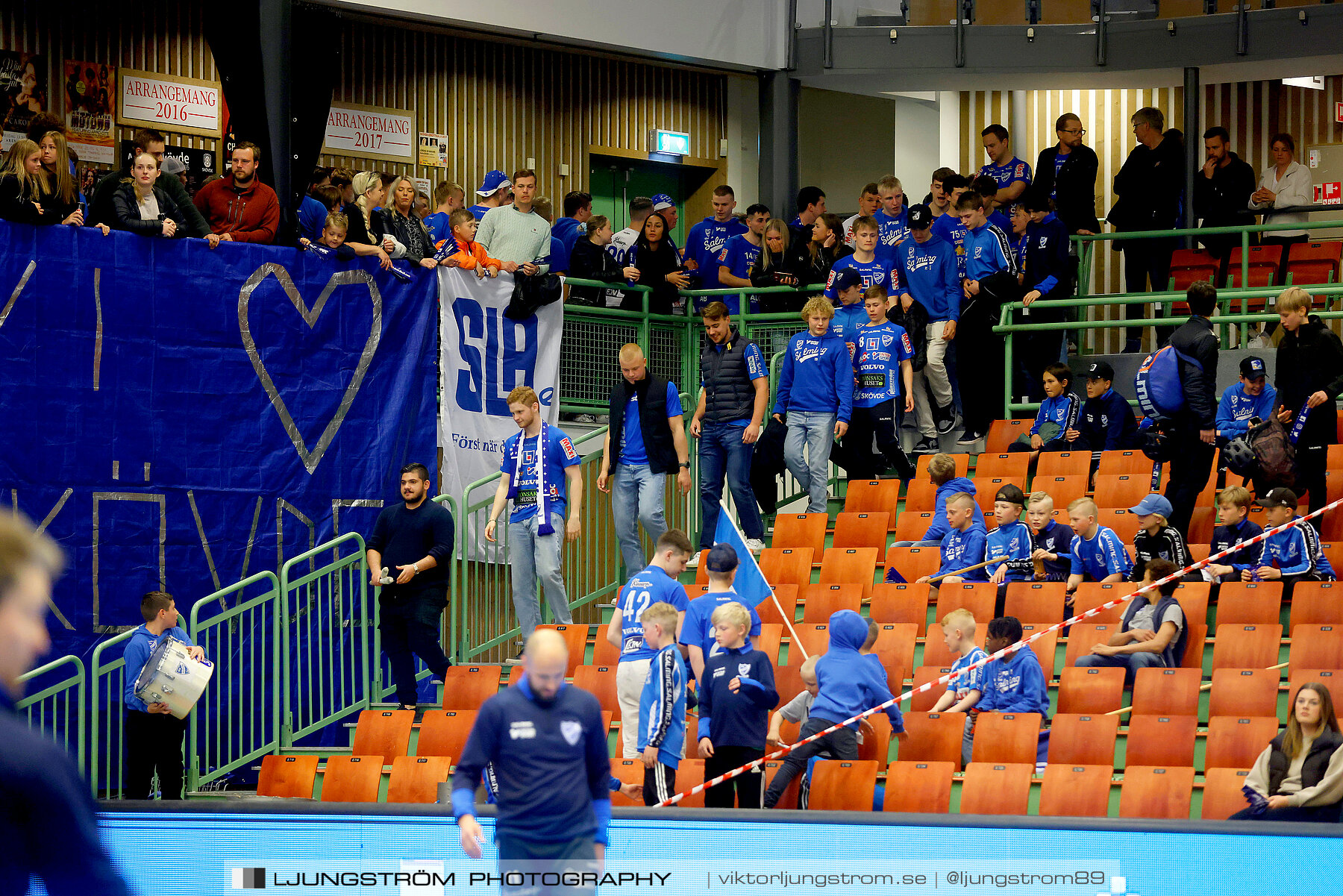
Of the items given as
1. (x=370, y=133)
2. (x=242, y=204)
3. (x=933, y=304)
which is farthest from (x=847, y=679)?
(x=370, y=133)

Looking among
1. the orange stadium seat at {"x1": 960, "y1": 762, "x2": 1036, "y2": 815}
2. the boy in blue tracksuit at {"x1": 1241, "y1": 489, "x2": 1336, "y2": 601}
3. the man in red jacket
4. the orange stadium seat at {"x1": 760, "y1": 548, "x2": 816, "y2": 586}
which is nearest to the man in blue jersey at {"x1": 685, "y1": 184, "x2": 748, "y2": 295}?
the orange stadium seat at {"x1": 760, "y1": 548, "x2": 816, "y2": 586}

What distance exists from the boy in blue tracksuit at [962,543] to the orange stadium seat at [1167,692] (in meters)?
1.81

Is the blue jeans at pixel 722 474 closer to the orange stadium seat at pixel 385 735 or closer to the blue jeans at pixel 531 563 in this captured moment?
the blue jeans at pixel 531 563

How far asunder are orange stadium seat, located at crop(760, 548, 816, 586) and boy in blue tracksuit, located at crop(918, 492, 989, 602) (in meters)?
0.89

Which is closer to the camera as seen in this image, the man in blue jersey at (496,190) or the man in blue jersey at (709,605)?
the man in blue jersey at (709,605)

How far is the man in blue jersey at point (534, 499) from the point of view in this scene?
34.6ft

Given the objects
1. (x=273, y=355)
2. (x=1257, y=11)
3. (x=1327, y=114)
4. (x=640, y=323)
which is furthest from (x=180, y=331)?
(x=1327, y=114)

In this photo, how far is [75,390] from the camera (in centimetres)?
988

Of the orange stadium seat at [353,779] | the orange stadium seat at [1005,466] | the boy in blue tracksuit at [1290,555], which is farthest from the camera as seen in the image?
the orange stadium seat at [1005,466]

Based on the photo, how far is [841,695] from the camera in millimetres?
8055

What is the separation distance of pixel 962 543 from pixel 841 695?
2522mm

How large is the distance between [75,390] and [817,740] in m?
5.24

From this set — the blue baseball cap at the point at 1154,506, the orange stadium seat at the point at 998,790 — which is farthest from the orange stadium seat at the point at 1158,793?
the blue baseball cap at the point at 1154,506

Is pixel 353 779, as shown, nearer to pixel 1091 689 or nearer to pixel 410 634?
pixel 410 634
